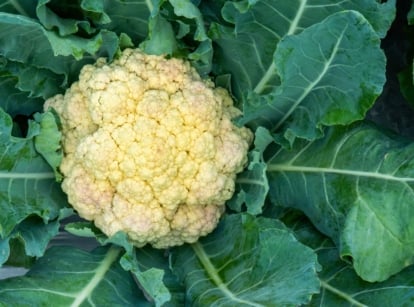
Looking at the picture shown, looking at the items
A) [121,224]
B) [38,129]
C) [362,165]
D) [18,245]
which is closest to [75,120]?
[38,129]

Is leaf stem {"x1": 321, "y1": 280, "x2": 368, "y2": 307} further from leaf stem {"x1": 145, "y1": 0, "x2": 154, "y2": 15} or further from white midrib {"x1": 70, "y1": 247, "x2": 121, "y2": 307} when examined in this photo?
leaf stem {"x1": 145, "y1": 0, "x2": 154, "y2": 15}

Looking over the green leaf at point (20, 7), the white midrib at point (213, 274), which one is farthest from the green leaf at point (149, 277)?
the green leaf at point (20, 7)

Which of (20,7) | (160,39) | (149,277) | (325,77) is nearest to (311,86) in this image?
(325,77)

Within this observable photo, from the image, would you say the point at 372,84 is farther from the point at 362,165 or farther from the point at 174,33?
the point at 174,33

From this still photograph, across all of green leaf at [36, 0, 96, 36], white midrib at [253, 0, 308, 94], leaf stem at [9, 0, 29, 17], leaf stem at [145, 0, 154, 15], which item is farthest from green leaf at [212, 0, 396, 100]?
leaf stem at [9, 0, 29, 17]

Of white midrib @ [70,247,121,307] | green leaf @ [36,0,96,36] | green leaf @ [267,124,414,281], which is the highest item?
green leaf @ [36,0,96,36]

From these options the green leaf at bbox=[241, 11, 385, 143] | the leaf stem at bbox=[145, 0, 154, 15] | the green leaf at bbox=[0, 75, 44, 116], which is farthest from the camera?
the green leaf at bbox=[0, 75, 44, 116]

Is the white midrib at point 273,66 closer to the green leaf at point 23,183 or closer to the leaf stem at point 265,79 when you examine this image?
the leaf stem at point 265,79
